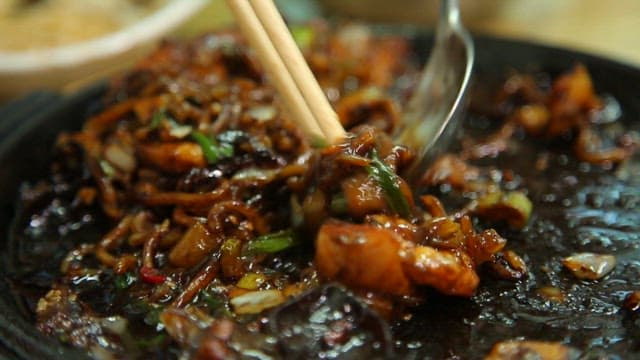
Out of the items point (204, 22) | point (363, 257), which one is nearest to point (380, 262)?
point (363, 257)

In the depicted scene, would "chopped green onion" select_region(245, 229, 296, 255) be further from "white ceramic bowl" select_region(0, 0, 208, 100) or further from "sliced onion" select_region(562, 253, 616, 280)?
"white ceramic bowl" select_region(0, 0, 208, 100)

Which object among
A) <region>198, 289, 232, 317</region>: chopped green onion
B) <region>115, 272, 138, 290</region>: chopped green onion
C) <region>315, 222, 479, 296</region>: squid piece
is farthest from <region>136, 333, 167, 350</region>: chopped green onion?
<region>315, 222, 479, 296</region>: squid piece

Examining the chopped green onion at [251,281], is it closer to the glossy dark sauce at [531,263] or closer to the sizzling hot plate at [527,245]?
the glossy dark sauce at [531,263]

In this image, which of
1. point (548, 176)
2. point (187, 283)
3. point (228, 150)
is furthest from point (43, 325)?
point (548, 176)

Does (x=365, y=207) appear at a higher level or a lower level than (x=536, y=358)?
higher

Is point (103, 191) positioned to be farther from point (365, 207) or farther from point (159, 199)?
point (365, 207)

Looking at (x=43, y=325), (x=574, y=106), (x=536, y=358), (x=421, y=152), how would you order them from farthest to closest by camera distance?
(x=574, y=106) < (x=421, y=152) < (x=43, y=325) < (x=536, y=358)
